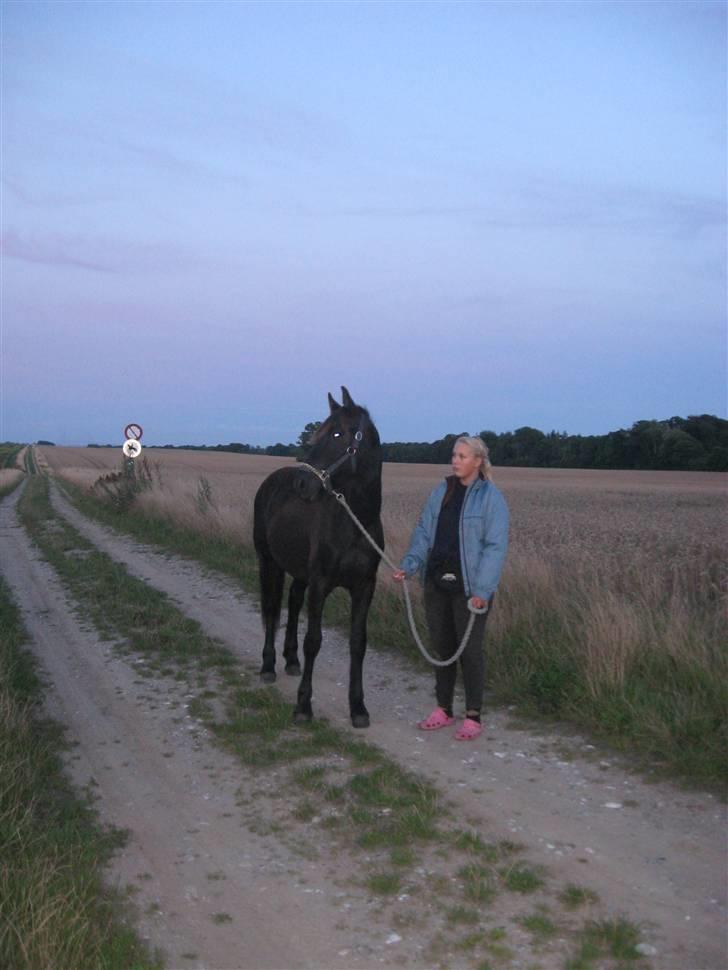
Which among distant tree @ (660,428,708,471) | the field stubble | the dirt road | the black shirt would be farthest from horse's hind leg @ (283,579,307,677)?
distant tree @ (660,428,708,471)

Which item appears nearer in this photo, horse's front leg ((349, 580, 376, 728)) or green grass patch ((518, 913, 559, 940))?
green grass patch ((518, 913, 559, 940))

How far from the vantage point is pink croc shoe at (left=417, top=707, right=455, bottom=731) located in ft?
19.1

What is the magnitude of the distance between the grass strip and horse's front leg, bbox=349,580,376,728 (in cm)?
199

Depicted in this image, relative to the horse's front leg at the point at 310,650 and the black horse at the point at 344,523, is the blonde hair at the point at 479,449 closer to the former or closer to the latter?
the black horse at the point at 344,523

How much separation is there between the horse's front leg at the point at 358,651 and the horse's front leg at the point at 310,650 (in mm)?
247

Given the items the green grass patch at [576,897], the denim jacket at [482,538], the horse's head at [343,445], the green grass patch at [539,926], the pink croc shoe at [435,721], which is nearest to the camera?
the green grass patch at [539,926]

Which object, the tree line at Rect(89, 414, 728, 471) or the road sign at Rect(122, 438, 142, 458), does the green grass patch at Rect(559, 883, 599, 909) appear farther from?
the tree line at Rect(89, 414, 728, 471)

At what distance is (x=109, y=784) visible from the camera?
196 inches

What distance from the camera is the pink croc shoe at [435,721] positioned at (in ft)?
19.1

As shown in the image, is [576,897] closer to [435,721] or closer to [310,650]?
[435,721]

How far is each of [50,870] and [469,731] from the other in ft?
9.60

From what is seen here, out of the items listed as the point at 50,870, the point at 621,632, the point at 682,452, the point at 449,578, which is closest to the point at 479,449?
the point at 449,578

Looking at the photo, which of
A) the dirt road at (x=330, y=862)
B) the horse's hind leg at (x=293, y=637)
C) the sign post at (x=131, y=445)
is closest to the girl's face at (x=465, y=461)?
the dirt road at (x=330, y=862)

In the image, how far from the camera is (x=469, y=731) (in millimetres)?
5570
